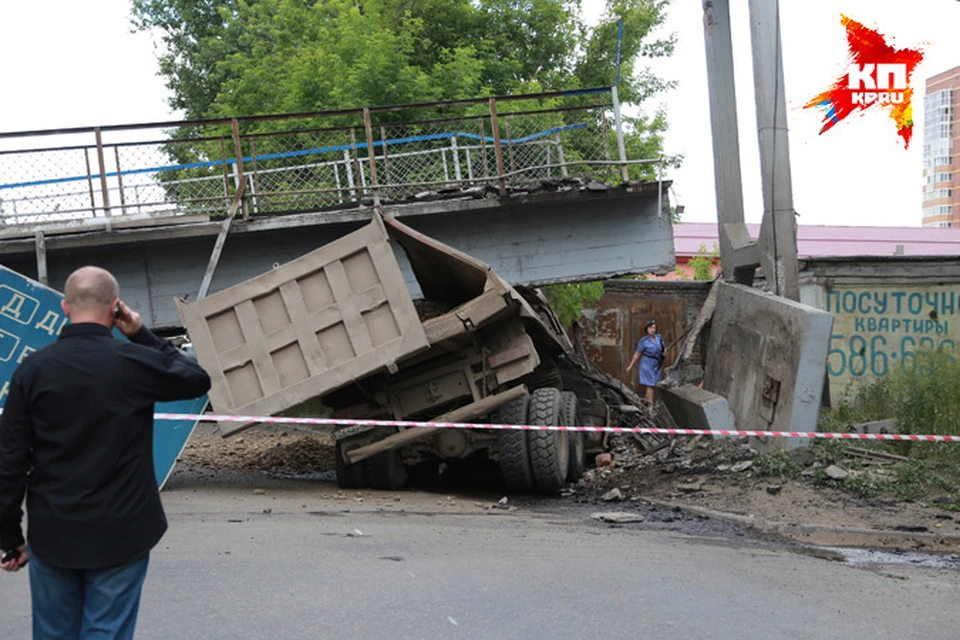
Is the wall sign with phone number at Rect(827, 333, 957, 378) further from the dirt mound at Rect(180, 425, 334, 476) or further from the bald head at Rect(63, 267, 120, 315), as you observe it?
the bald head at Rect(63, 267, 120, 315)

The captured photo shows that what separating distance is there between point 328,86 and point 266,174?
625 centimetres

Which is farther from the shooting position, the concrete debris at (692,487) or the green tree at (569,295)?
the green tree at (569,295)

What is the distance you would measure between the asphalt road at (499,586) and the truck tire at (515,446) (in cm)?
178

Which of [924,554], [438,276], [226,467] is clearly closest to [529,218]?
[438,276]

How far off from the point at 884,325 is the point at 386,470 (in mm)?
10277

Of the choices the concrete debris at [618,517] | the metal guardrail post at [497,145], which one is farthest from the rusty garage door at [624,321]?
the concrete debris at [618,517]

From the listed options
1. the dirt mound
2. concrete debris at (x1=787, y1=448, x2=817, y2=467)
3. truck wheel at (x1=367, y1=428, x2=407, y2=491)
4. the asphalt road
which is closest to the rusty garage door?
the dirt mound

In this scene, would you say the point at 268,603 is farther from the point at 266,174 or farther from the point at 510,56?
the point at 510,56

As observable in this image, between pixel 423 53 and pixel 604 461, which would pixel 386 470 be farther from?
pixel 423 53

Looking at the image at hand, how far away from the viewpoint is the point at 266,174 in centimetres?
1512

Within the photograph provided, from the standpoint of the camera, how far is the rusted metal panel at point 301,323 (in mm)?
9242

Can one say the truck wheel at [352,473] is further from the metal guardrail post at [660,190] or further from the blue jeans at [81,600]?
the blue jeans at [81,600]

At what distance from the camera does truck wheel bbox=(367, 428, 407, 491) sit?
10297 millimetres

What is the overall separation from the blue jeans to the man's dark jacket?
56 millimetres
